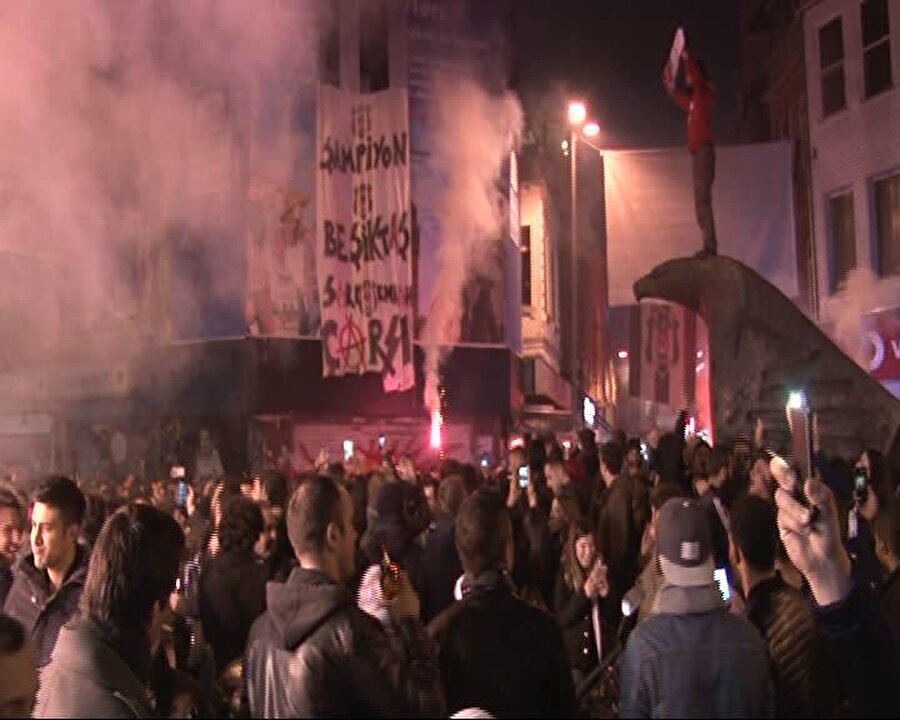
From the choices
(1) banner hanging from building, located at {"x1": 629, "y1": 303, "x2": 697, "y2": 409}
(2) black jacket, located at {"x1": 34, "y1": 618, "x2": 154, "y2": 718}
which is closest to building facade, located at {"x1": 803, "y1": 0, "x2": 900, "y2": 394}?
(1) banner hanging from building, located at {"x1": 629, "y1": 303, "x2": 697, "y2": 409}

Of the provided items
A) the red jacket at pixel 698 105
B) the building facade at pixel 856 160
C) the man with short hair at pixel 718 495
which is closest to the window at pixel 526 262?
the building facade at pixel 856 160

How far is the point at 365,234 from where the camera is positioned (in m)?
19.1

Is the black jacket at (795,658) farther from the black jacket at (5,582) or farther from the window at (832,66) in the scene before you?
the window at (832,66)

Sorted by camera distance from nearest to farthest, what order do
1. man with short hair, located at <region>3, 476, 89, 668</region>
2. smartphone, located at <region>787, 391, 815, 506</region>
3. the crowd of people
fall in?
→ the crowd of people, smartphone, located at <region>787, 391, 815, 506</region>, man with short hair, located at <region>3, 476, 89, 668</region>

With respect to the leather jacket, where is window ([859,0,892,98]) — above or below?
above

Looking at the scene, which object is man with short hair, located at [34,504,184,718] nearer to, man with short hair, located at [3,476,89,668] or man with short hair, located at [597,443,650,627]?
man with short hair, located at [3,476,89,668]

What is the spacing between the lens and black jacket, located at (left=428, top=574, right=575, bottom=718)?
10.3 feet

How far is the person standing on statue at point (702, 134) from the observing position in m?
12.6

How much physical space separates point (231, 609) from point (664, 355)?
1438 centimetres

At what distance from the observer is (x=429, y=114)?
21359 millimetres

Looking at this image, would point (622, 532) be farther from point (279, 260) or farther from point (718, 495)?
point (279, 260)

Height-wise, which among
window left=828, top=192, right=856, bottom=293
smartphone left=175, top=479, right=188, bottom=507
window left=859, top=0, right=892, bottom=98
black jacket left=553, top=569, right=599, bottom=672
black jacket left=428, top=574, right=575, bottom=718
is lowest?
black jacket left=553, top=569, right=599, bottom=672

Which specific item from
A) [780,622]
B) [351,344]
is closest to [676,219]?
[351,344]

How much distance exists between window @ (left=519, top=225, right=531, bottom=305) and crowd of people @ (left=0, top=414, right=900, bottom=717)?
77.5 ft
